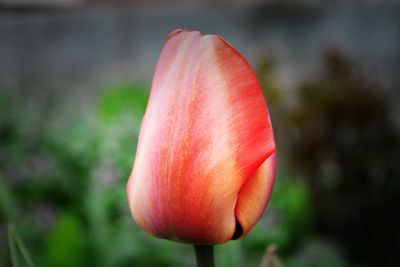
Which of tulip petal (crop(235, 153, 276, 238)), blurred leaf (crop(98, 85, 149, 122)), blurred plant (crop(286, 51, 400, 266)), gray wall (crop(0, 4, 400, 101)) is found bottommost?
blurred plant (crop(286, 51, 400, 266))

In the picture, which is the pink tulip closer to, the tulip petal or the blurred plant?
the tulip petal

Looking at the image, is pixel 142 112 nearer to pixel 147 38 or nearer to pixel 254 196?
pixel 147 38

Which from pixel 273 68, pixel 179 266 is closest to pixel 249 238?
pixel 179 266

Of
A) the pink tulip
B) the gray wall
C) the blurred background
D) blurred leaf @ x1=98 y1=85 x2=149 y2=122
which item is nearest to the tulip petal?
the pink tulip

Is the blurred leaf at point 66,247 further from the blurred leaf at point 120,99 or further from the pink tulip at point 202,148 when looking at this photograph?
the pink tulip at point 202,148

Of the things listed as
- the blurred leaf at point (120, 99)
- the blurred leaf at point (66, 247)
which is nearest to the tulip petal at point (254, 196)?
the blurred leaf at point (66, 247)
